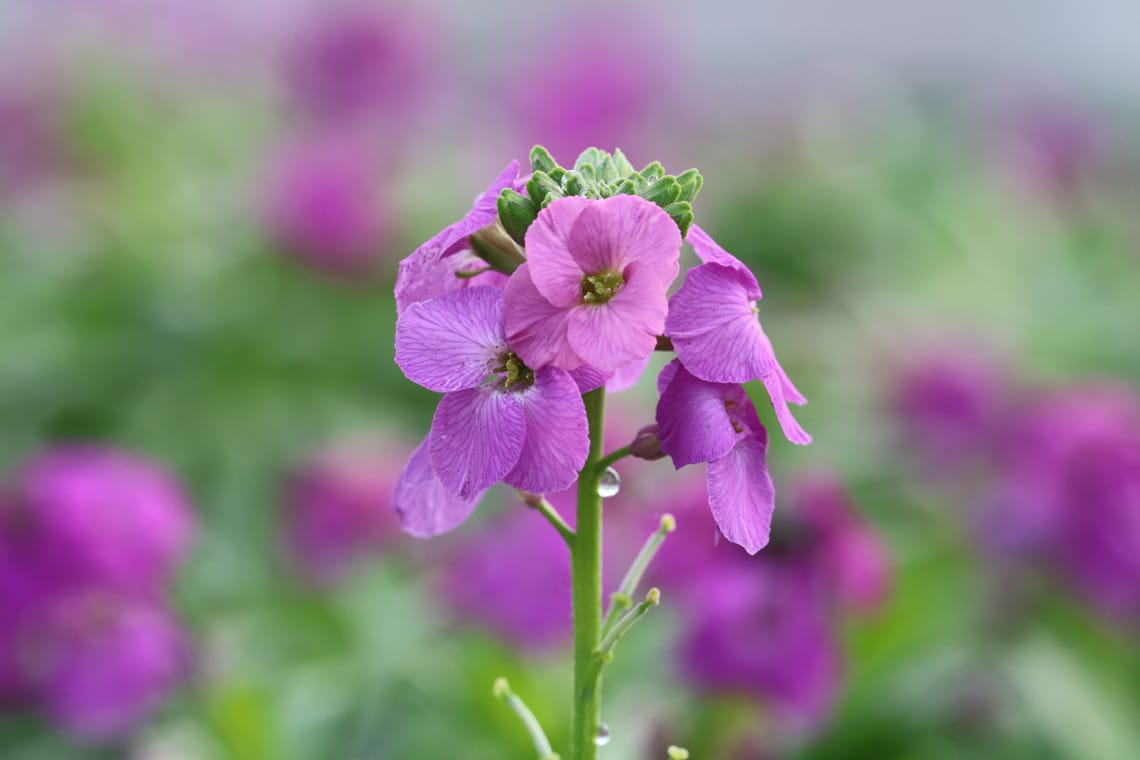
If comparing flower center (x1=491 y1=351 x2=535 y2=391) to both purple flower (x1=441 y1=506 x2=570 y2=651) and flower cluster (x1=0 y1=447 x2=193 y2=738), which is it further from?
flower cluster (x1=0 y1=447 x2=193 y2=738)

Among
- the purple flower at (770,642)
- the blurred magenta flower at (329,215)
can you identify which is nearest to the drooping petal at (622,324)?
the purple flower at (770,642)

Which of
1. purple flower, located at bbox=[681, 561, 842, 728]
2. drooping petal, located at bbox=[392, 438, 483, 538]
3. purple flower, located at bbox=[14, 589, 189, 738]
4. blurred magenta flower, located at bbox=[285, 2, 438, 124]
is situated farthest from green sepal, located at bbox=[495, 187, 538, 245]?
blurred magenta flower, located at bbox=[285, 2, 438, 124]

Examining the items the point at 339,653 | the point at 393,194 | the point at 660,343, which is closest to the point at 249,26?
the point at 393,194

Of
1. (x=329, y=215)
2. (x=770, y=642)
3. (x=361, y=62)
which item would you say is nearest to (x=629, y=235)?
(x=770, y=642)

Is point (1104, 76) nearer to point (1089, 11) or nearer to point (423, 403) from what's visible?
point (1089, 11)

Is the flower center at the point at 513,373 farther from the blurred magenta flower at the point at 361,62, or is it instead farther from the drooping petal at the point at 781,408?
the blurred magenta flower at the point at 361,62

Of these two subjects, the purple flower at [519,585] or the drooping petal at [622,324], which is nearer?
the drooping petal at [622,324]
